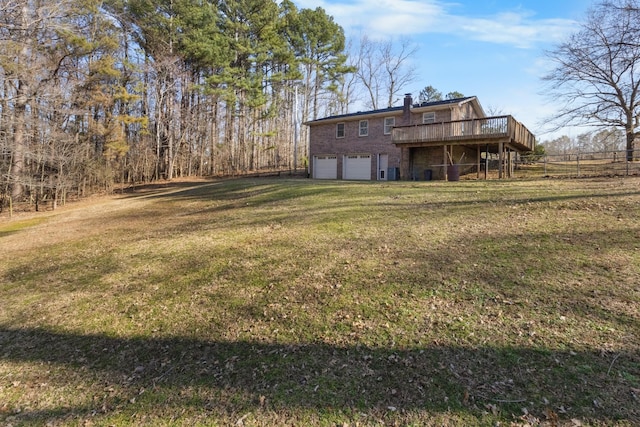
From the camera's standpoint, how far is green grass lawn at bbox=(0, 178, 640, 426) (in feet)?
9.66

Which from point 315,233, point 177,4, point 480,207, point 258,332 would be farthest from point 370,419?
point 177,4

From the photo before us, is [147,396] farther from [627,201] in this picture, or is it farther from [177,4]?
[177,4]

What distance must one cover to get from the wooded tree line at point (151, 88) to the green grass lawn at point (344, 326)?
10513 millimetres

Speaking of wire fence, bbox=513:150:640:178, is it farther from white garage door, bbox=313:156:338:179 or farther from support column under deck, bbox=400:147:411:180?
white garage door, bbox=313:156:338:179

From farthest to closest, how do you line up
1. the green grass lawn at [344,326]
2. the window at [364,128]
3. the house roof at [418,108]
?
the window at [364,128] < the house roof at [418,108] < the green grass lawn at [344,326]

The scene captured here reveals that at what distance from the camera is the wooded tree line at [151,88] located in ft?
55.4

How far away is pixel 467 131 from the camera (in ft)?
55.4

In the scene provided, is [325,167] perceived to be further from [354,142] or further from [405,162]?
[405,162]

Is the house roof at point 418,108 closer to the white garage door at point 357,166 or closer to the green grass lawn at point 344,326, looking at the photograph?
the white garage door at point 357,166

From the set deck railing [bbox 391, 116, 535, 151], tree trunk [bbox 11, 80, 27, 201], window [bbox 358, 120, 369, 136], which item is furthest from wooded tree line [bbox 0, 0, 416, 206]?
deck railing [bbox 391, 116, 535, 151]

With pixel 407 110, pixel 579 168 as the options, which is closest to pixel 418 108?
pixel 407 110

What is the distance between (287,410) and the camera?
2922mm

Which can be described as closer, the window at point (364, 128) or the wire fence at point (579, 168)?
the wire fence at point (579, 168)

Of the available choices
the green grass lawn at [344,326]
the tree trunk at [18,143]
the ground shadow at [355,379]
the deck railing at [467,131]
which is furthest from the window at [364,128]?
the ground shadow at [355,379]
